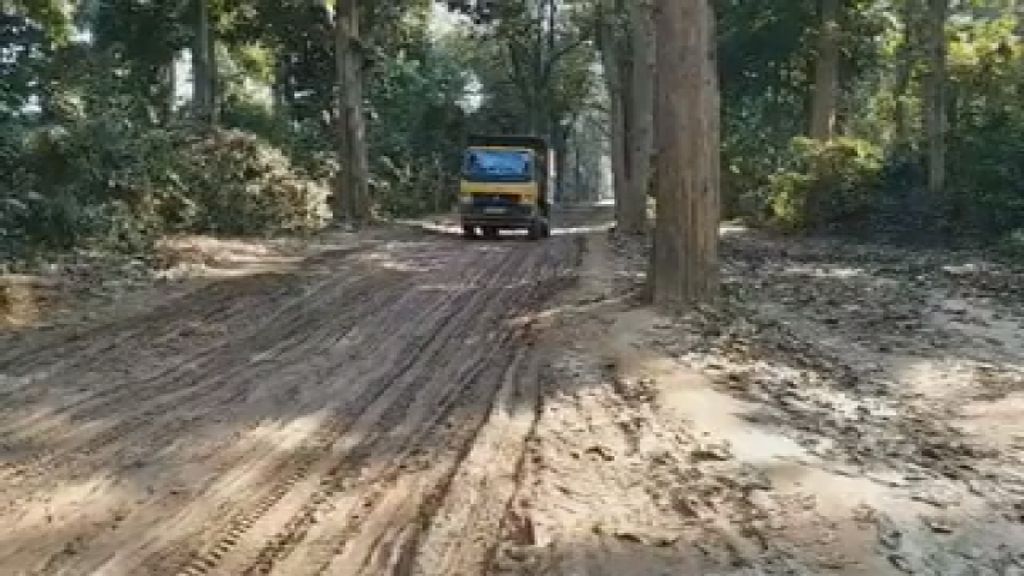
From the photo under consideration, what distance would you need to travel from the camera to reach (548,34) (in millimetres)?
53312

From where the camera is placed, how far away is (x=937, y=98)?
2325 cm

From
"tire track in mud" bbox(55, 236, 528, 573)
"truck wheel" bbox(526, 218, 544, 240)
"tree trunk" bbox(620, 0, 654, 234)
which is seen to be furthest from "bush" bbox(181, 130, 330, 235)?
"tire track in mud" bbox(55, 236, 528, 573)

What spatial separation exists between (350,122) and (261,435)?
22474mm

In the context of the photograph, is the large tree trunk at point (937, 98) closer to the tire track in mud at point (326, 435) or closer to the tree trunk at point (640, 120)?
the tree trunk at point (640, 120)

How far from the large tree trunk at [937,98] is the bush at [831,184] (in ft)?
4.89

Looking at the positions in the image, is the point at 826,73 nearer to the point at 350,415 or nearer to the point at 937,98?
the point at 937,98

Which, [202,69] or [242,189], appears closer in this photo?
[242,189]

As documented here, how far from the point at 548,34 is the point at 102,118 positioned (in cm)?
3592

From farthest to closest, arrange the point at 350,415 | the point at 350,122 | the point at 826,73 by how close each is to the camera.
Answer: the point at 350,122 → the point at 826,73 → the point at 350,415

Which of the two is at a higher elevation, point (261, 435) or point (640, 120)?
point (640, 120)

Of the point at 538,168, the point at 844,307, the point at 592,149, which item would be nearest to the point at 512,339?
the point at 844,307

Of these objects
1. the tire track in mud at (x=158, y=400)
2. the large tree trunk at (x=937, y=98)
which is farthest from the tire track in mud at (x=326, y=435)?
the large tree trunk at (x=937, y=98)

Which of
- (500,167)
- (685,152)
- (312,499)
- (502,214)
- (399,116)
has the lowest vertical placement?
(312,499)

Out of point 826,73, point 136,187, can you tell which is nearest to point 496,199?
point 826,73
